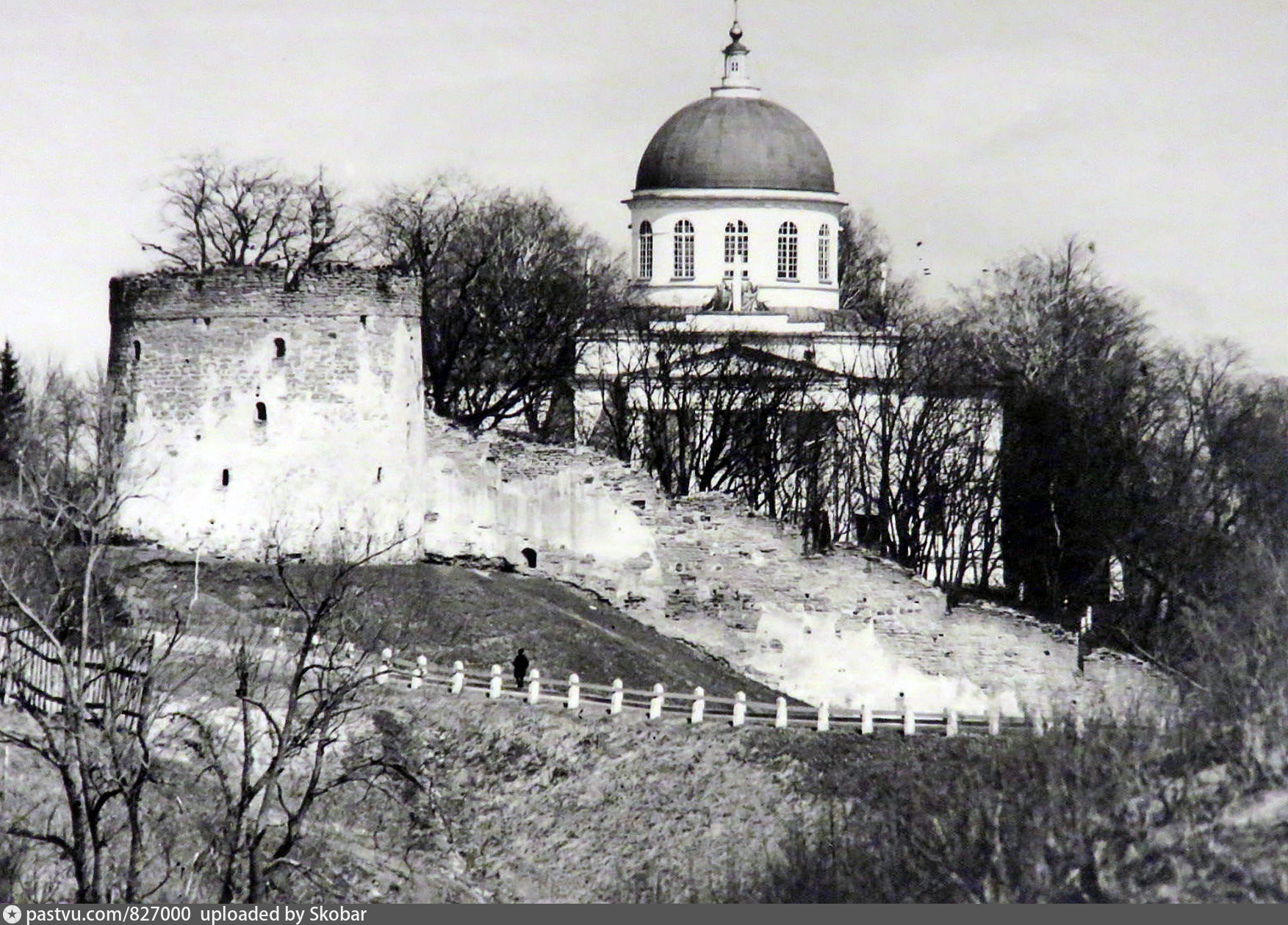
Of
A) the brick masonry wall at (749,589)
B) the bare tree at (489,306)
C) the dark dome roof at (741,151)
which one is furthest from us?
the dark dome roof at (741,151)

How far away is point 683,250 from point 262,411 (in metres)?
30.1

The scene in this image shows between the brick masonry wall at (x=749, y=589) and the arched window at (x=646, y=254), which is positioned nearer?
the brick masonry wall at (x=749, y=589)

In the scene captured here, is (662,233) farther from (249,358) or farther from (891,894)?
(891,894)

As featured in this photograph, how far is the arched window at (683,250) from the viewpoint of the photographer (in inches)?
3098

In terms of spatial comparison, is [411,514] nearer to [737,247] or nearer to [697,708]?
[697,708]

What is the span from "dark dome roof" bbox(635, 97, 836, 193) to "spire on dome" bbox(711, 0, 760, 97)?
1.31 ft

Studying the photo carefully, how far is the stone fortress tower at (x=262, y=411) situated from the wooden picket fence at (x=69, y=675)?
4.50 metres

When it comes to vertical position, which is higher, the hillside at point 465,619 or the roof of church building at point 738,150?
the roof of church building at point 738,150

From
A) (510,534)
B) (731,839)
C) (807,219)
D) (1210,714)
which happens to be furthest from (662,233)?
(1210,714)

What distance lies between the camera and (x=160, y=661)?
37.5 meters

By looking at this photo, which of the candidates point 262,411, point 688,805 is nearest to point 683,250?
point 262,411

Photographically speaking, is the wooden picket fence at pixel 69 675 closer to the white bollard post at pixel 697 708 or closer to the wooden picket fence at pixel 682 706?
the wooden picket fence at pixel 682 706

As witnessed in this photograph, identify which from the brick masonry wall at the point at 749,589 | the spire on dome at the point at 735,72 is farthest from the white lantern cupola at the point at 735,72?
the brick masonry wall at the point at 749,589

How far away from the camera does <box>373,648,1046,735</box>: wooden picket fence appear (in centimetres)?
4316
